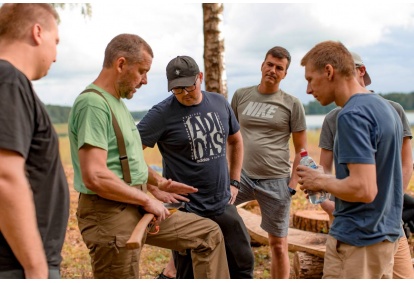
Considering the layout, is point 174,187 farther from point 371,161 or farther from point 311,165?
point 371,161

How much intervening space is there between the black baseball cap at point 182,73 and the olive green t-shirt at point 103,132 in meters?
0.93

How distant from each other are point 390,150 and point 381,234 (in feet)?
1.50

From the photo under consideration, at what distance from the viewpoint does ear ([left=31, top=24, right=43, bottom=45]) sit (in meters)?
2.28

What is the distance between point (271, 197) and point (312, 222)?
186 centimetres

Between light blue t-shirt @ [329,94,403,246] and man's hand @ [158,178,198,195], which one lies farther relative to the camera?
man's hand @ [158,178,198,195]

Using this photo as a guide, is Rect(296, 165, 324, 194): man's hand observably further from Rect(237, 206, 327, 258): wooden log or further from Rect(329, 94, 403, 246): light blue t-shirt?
Rect(237, 206, 327, 258): wooden log

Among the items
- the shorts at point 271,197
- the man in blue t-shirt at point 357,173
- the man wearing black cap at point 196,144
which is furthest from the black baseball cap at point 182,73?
the shorts at point 271,197

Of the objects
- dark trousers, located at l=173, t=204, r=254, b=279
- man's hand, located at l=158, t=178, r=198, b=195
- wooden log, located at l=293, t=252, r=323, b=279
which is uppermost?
man's hand, located at l=158, t=178, r=198, b=195

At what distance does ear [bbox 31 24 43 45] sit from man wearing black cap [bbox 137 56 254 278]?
208cm

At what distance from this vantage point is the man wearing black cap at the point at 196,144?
4.35 metres

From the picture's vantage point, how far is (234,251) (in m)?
4.59

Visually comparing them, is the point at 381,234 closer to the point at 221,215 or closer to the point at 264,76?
the point at 221,215

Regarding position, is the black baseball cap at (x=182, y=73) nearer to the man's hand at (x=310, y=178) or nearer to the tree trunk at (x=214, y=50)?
the man's hand at (x=310, y=178)

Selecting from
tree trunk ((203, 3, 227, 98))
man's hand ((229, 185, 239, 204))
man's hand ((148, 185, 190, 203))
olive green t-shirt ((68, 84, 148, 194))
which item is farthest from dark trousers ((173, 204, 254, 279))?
tree trunk ((203, 3, 227, 98))
